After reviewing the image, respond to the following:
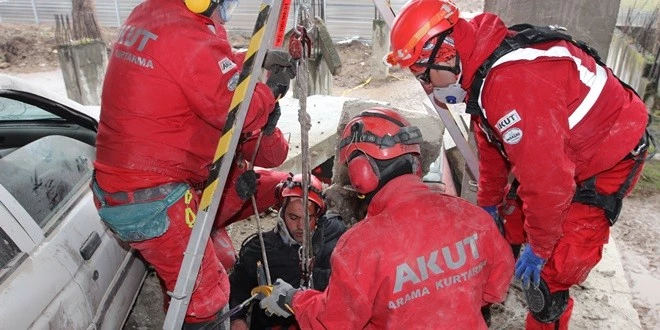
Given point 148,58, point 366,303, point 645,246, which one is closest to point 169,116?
point 148,58

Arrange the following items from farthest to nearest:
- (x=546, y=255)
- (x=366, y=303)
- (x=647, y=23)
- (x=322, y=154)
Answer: (x=647, y=23) < (x=322, y=154) < (x=546, y=255) < (x=366, y=303)

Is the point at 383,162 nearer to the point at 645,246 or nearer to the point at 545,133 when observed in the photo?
the point at 545,133

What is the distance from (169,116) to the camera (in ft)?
7.80

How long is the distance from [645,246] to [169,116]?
16.3 ft

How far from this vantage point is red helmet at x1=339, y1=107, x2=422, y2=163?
85.1 inches

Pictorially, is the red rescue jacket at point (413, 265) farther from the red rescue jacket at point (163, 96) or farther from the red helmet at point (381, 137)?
the red rescue jacket at point (163, 96)

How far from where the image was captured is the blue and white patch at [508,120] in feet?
7.42

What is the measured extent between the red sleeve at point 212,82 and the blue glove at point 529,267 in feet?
4.96

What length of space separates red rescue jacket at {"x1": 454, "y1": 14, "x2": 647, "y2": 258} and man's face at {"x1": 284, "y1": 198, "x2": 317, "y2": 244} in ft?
4.55

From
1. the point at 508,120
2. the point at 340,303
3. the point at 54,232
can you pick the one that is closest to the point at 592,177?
the point at 508,120

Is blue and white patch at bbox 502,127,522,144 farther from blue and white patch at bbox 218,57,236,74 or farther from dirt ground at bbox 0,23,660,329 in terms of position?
dirt ground at bbox 0,23,660,329

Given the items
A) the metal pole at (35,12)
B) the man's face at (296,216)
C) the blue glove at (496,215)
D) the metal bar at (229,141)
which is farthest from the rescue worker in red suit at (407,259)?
the metal pole at (35,12)

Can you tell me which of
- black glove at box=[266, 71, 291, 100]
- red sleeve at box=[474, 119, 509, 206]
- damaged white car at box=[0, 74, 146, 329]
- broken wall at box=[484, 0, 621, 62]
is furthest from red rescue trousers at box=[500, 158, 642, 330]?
damaged white car at box=[0, 74, 146, 329]

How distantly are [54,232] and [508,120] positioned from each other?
210 centimetres
